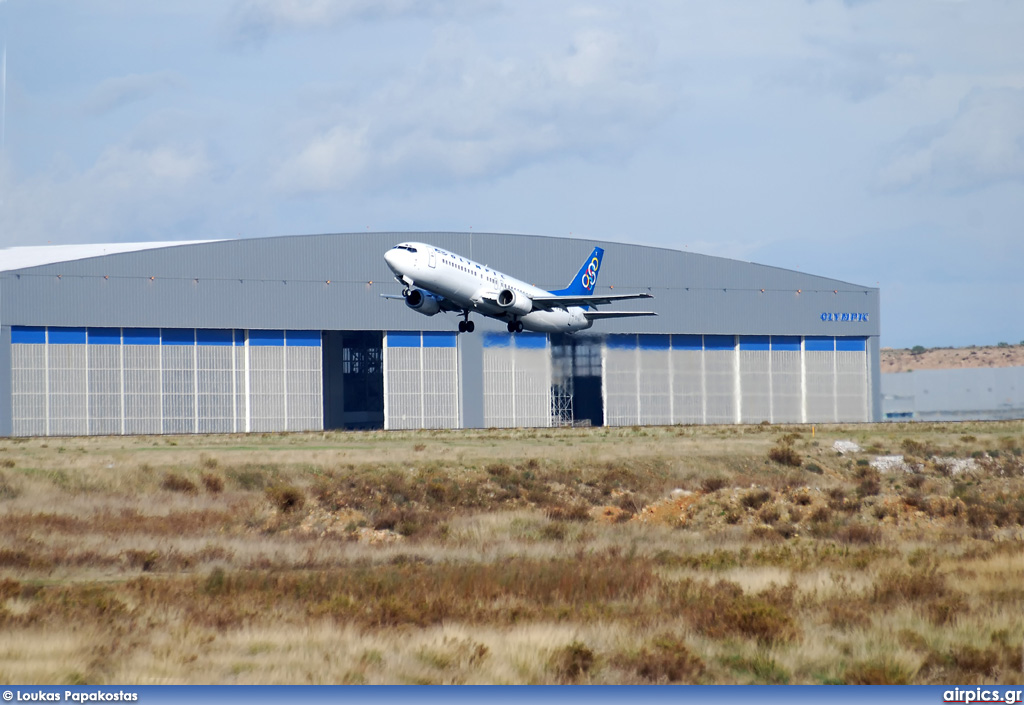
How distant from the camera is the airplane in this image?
2050 inches

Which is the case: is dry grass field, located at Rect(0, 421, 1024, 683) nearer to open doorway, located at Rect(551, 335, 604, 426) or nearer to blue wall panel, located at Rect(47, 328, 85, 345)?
blue wall panel, located at Rect(47, 328, 85, 345)

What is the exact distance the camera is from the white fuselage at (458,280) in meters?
51.9

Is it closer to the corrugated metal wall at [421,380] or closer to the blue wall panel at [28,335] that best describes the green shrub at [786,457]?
the corrugated metal wall at [421,380]

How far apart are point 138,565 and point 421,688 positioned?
13828 mm

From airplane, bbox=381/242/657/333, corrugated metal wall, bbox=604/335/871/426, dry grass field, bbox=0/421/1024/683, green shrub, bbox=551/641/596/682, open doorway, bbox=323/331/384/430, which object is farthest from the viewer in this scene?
open doorway, bbox=323/331/384/430

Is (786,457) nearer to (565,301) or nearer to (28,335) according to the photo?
(565,301)

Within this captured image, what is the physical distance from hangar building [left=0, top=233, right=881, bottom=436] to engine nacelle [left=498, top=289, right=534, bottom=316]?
19.1 m

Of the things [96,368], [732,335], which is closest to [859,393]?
[732,335]

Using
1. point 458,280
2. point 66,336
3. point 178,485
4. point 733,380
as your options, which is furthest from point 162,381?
point 733,380

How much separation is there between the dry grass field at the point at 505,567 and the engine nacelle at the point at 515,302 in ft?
32.4

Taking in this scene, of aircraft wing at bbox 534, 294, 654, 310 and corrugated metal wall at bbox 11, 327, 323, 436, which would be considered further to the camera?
corrugated metal wall at bbox 11, 327, 323, 436

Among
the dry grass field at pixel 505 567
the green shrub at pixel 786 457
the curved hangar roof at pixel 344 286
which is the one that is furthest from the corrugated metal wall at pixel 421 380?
the green shrub at pixel 786 457
